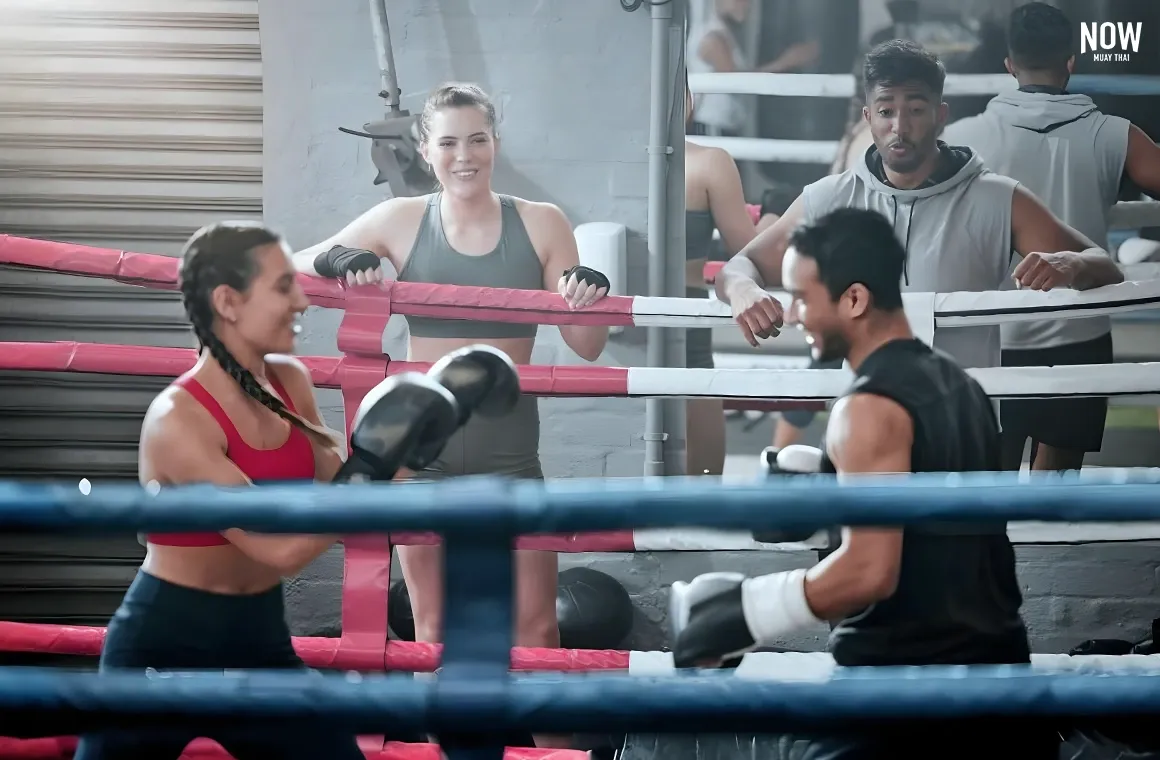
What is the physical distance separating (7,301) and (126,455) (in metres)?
0.34

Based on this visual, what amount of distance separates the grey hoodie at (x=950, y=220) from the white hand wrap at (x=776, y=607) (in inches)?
21.0

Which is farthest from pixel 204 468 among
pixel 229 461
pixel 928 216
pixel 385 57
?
pixel 928 216

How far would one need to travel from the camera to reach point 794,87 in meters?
1.72

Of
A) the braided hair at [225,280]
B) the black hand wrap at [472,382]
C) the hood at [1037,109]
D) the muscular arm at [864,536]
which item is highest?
the hood at [1037,109]

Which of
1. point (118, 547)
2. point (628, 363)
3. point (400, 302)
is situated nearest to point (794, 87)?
point (628, 363)

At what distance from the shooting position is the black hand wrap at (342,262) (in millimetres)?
1694

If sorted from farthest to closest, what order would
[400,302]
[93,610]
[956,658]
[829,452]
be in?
1. [93,610]
2. [400,302]
3. [829,452]
4. [956,658]

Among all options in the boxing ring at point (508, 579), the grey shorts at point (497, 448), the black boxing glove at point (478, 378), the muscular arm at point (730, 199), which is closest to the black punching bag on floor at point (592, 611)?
the grey shorts at point (497, 448)

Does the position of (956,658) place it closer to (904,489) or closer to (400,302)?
(904,489)

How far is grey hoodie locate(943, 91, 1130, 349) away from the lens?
5.65 feet

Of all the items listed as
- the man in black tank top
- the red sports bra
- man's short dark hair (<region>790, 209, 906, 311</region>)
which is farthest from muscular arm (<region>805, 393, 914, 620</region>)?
A: the red sports bra

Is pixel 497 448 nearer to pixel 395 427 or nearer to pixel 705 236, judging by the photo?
pixel 395 427

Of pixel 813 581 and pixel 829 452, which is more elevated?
pixel 829 452

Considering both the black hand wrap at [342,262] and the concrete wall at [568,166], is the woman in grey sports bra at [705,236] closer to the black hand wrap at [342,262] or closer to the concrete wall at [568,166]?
the concrete wall at [568,166]
